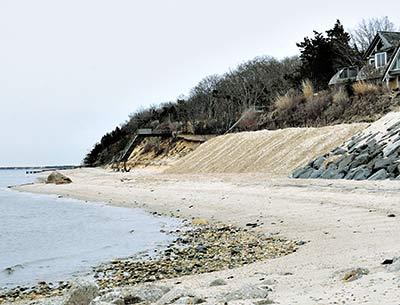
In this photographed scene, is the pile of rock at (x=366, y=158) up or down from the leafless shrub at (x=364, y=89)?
down

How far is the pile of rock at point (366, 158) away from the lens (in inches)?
681

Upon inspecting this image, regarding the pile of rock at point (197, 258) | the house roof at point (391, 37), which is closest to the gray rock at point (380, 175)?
the pile of rock at point (197, 258)

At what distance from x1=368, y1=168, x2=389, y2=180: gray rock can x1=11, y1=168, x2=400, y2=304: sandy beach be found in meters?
0.71

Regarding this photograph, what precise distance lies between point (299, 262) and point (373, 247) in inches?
44.5

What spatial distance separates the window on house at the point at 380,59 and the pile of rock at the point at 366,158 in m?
21.6

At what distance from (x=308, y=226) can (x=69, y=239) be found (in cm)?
633

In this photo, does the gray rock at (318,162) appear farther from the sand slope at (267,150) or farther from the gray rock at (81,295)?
the gray rock at (81,295)

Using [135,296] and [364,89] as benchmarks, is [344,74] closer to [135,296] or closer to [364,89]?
[364,89]

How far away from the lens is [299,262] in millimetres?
7551

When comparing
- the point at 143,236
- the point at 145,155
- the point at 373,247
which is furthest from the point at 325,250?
the point at 145,155

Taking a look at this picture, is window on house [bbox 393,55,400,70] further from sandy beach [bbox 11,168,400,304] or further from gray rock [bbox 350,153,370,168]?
gray rock [bbox 350,153,370,168]

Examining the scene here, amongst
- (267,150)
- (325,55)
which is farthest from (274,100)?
(267,150)

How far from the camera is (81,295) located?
225 inches

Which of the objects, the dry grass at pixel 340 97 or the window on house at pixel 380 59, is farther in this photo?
the window on house at pixel 380 59
